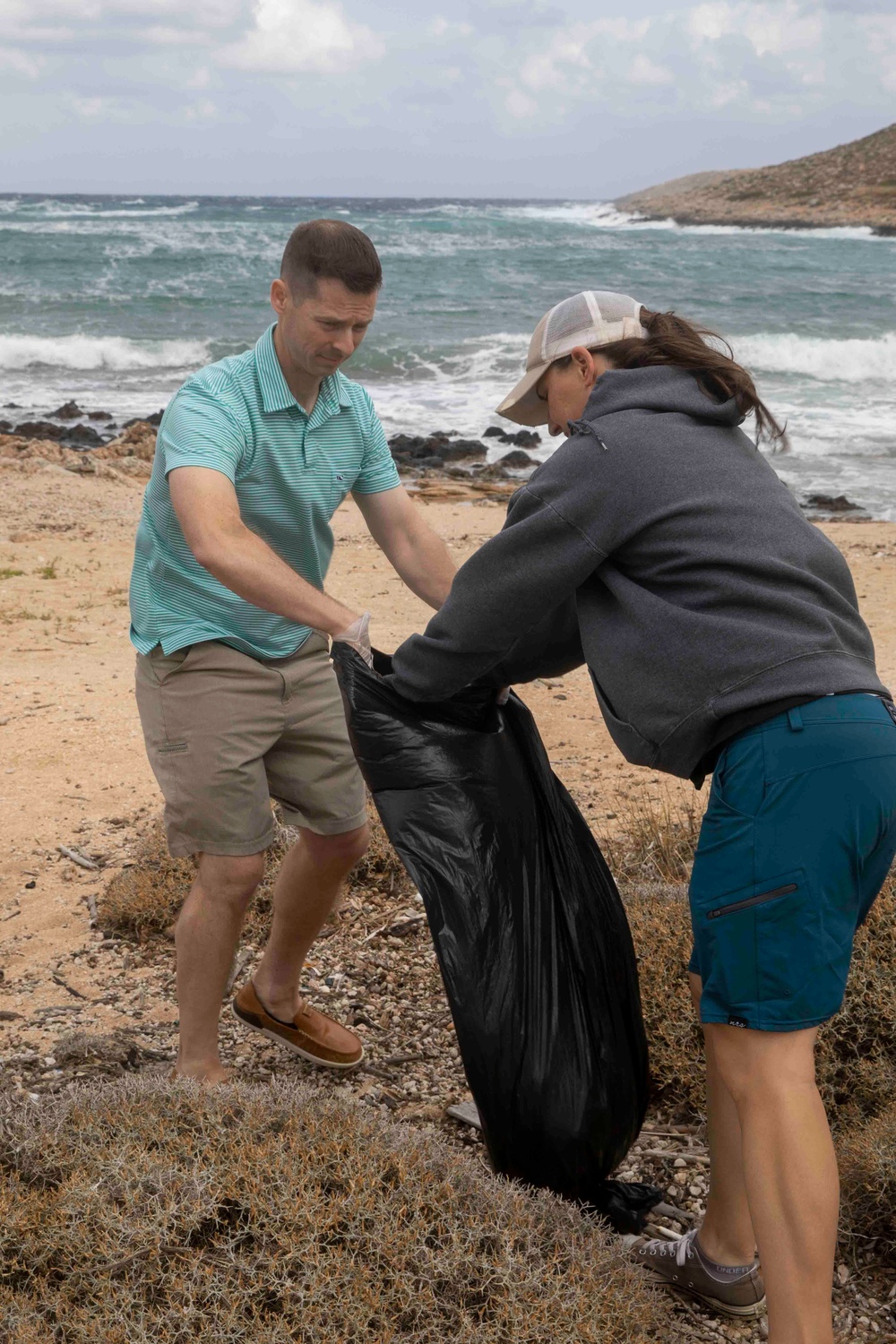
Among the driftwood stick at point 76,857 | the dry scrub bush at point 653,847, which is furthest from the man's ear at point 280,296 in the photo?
the driftwood stick at point 76,857

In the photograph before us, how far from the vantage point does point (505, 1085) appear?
7.46 ft

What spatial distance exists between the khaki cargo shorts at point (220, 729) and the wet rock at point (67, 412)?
46.7 ft

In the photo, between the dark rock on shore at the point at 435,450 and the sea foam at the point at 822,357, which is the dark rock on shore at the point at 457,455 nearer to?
the dark rock on shore at the point at 435,450

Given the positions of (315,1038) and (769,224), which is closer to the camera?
(315,1038)

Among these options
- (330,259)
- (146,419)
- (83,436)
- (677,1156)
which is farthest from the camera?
(146,419)

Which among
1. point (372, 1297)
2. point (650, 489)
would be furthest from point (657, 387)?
A: point (372, 1297)

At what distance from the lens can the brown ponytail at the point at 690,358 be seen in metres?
2.01

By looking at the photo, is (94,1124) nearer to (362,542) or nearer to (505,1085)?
(505,1085)

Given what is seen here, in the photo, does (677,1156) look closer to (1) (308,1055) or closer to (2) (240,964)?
(1) (308,1055)

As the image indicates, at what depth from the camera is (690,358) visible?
2021 millimetres

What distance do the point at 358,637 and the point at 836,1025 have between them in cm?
144

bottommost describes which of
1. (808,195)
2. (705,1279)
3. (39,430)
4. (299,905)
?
(705,1279)

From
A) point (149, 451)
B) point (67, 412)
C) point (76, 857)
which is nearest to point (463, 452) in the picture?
point (149, 451)

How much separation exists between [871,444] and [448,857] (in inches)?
569
